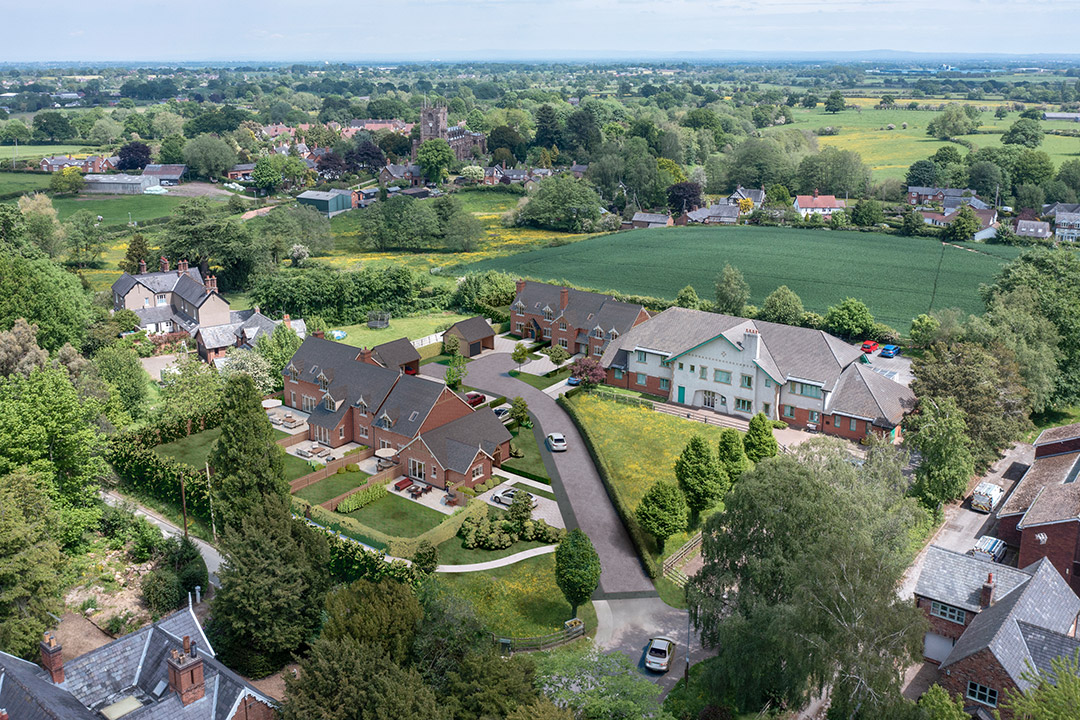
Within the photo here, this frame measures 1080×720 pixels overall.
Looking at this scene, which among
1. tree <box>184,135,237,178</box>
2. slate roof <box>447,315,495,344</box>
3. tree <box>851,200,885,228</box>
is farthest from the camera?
tree <box>184,135,237,178</box>

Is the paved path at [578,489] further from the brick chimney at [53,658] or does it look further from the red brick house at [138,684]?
the brick chimney at [53,658]

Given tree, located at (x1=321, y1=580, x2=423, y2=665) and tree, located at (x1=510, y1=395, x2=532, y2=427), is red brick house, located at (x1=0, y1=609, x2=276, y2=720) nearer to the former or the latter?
tree, located at (x1=321, y1=580, x2=423, y2=665)

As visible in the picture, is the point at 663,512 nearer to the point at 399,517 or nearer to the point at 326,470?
the point at 399,517

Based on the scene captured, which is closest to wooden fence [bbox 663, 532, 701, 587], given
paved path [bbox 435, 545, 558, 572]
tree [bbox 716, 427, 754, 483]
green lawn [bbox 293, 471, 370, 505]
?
tree [bbox 716, 427, 754, 483]

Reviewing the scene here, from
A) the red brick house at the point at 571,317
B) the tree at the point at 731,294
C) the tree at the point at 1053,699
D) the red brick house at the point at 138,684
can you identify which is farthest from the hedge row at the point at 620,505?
the tree at the point at 731,294

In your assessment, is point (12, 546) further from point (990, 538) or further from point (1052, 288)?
point (1052, 288)

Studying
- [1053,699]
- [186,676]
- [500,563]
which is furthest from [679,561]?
[186,676]
